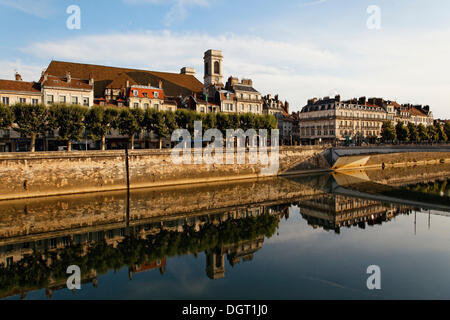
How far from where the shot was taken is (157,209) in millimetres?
25188

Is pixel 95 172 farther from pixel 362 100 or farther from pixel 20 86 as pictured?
pixel 362 100

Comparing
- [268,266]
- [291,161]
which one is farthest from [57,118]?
[291,161]

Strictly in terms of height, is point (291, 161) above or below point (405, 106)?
below

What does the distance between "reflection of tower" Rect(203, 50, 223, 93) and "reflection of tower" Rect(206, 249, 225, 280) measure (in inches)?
1890

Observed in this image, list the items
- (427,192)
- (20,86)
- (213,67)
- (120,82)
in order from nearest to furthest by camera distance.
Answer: (427,192) < (20,86) < (120,82) < (213,67)

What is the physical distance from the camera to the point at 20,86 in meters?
37.6

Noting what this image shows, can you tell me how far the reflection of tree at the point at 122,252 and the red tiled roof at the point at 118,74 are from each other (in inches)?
1386

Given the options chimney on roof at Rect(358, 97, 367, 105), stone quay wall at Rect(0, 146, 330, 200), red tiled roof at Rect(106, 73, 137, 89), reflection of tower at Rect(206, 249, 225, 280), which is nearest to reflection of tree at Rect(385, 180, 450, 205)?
stone quay wall at Rect(0, 146, 330, 200)

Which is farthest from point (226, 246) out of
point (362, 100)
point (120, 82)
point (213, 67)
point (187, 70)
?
point (362, 100)

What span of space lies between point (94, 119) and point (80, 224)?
16.8 metres

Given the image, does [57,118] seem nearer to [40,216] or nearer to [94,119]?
[94,119]

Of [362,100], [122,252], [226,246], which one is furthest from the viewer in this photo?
[362,100]

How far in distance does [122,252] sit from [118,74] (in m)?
43.2
